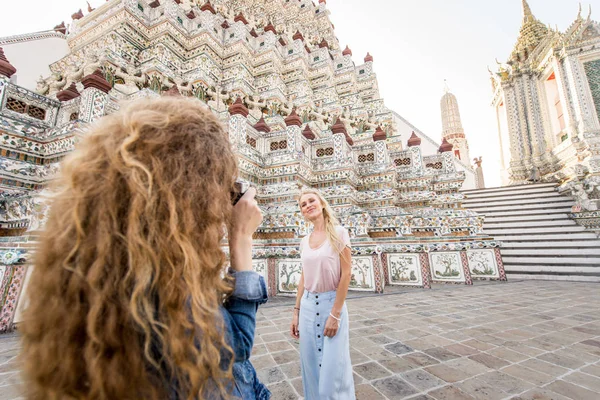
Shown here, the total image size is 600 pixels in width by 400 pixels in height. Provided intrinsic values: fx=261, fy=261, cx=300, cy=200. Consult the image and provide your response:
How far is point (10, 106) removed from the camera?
4.39 metres

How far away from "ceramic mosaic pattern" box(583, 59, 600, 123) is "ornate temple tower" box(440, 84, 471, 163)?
14.9m

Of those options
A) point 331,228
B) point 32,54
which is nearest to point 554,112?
point 331,228

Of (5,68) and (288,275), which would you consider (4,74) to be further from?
(288,275)

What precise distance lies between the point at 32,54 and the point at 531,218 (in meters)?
18.1

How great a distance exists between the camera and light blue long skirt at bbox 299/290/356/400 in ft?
5.08

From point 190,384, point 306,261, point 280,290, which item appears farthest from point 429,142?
point 190,384

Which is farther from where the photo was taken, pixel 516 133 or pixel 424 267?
pixel 516 133

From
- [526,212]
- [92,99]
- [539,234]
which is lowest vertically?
[539,234]

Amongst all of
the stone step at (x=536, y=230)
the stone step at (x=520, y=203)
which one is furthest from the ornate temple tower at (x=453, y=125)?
the stone step at (x=536, y=230)

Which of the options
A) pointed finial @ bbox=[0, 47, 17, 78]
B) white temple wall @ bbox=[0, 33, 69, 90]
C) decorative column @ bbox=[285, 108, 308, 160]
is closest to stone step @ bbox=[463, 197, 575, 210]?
decorative column @ bbox=[285, 108, 308, 160]

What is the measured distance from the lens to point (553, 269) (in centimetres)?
673

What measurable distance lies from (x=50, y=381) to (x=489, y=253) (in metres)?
7.72

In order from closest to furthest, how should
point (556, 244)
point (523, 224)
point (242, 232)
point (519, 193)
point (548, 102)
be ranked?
point (242, 232) < point (556, 244) < point (523, 224) < point (519, 193) < point (548, 102)

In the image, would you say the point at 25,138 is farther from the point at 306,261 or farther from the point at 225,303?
the point at 225,303
